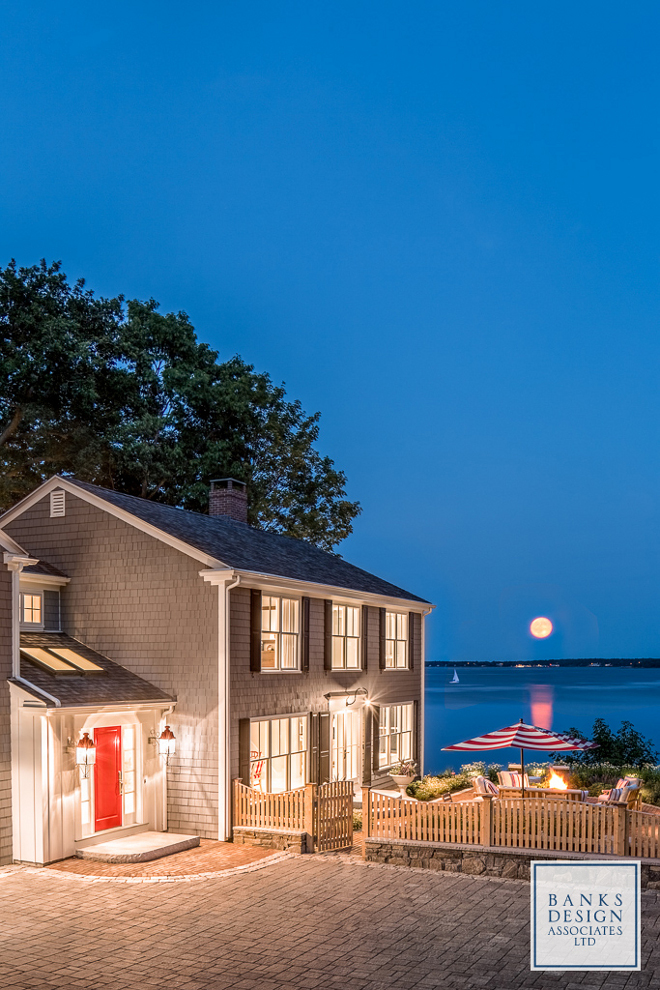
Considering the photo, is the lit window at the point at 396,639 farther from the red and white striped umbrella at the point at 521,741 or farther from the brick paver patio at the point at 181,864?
the brick paver patio at the point at 181,864

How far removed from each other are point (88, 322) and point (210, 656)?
2060 cm

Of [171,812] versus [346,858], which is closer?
[346,858]

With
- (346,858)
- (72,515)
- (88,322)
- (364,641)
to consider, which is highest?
(88,322)

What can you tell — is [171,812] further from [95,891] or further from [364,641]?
[364,641]

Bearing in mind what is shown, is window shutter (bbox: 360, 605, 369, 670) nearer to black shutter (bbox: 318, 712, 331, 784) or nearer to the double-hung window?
black shutter (bbox: 318, 712, 331, 784)

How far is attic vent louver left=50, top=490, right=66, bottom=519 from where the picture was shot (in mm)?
18672

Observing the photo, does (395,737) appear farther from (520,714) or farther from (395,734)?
(520,714)

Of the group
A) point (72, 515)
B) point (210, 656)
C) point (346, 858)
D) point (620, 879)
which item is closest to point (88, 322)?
point (72, 515)

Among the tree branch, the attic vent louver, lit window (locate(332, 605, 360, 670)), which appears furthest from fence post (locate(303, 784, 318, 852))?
the tree branch

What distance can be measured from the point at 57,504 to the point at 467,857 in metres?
10.3

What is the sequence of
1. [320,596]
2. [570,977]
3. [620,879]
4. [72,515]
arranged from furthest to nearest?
[320,596] < [72,515] < [620,879] < [570,977]

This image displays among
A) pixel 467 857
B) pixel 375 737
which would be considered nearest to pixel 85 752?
pixel 467 857

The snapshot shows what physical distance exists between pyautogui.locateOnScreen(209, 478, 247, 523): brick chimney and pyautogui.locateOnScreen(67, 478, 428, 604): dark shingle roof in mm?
329

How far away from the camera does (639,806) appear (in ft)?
56.5
